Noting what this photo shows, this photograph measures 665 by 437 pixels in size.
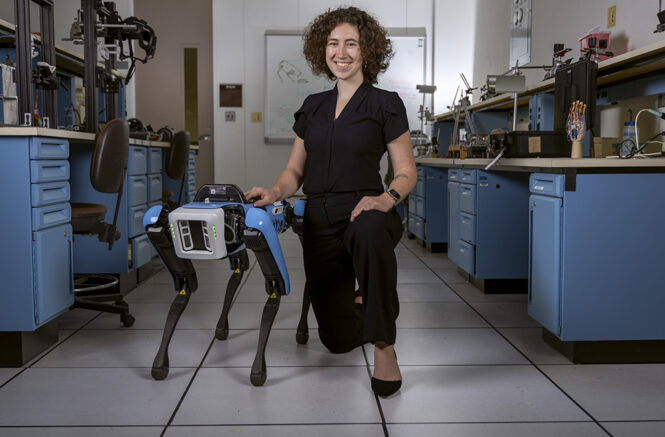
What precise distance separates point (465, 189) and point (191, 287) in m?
Result: 1.98

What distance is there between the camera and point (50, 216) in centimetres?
226

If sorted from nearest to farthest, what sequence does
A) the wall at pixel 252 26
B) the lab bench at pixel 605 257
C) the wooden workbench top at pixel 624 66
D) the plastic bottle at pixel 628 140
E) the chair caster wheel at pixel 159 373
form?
the chair caster wheel at pixel 159 373 → the lab bench at pixel 605 257 → the wooden workbench top at pixel 624 66 → the plastic bottle at pixel 628 140 → the wall at pixel 252 26

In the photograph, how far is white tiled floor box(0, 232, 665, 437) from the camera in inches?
63.8

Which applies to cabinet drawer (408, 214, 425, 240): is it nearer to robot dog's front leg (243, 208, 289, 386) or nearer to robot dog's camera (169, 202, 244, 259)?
robot dog's front leg (243, 208, 289, 386)

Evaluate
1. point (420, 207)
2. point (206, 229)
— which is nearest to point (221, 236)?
point (206, 229)

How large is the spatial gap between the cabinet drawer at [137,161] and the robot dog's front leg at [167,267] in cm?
145

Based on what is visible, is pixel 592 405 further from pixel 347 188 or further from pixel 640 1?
pixel 640 1

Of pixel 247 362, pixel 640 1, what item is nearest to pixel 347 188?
pixel 247 362

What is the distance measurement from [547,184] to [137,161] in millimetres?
2262

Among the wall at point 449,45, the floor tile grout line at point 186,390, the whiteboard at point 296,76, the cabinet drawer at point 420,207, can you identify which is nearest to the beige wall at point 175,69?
the whiteboard at point 296,76

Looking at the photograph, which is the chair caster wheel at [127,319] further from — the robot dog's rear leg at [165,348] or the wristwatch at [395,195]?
the wristwatch at [395,195]

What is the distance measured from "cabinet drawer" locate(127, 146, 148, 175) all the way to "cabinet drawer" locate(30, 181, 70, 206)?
0.91 m

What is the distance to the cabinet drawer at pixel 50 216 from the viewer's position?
2147 millimetres

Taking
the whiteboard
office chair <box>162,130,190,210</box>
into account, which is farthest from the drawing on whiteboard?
office chair <box>162,130,190,210</box>
